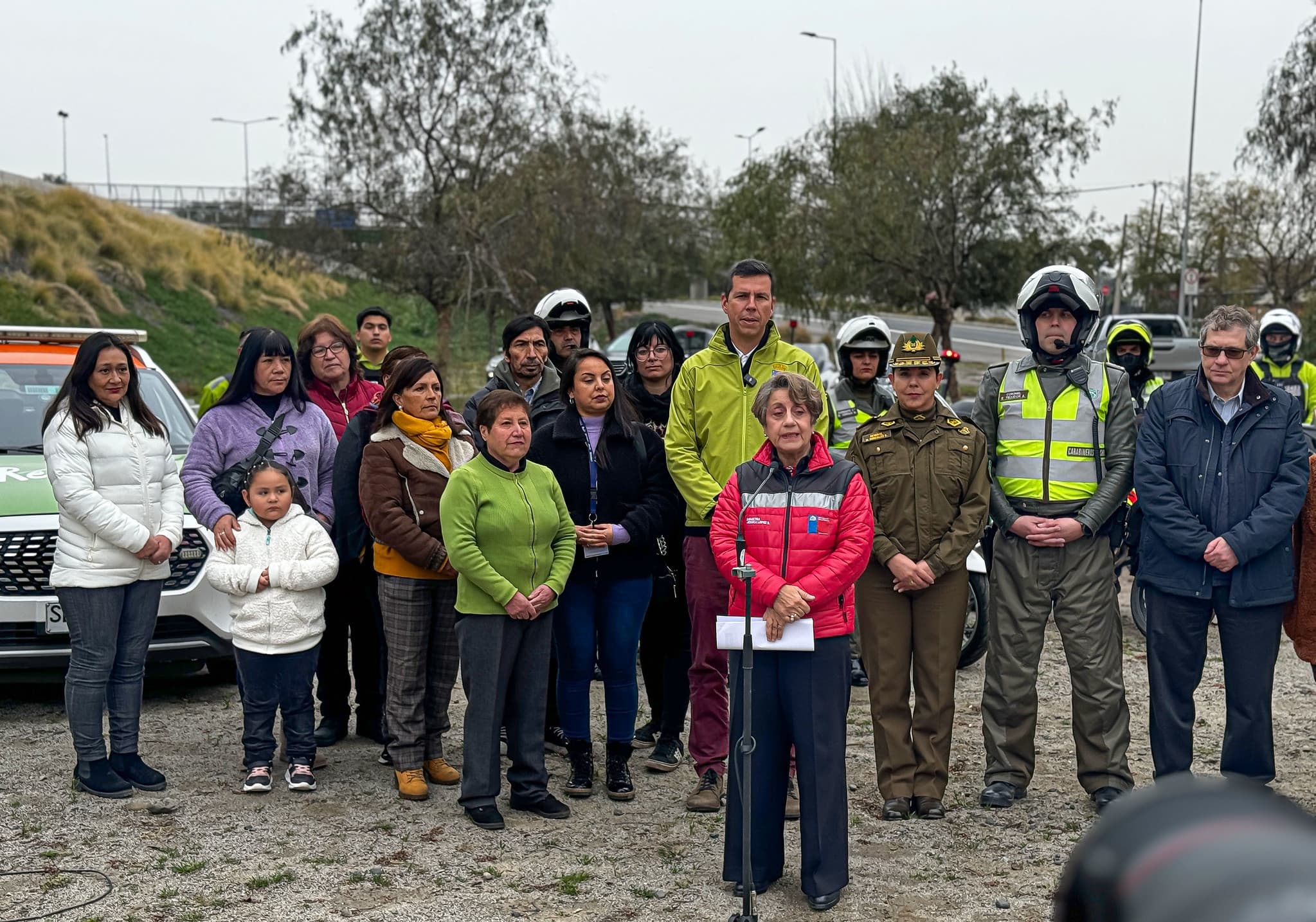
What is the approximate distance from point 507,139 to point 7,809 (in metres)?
21.4

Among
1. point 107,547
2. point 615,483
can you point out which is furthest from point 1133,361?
point 107,547

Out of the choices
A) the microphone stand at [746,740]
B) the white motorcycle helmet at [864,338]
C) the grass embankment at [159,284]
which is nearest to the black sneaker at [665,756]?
the microphone stand at [746,740]

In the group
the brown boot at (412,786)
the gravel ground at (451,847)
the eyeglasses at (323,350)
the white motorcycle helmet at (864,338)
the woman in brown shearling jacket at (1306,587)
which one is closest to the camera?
the gravel ground at (451,847)

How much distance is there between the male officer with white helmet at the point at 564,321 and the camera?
745 cm

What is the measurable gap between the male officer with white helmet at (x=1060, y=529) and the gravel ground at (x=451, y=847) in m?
0.30

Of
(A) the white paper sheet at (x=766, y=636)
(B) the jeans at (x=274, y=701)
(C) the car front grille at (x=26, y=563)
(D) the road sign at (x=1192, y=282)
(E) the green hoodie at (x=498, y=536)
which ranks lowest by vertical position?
(B) the jeans at (x=274, y=701)

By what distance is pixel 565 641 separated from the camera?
244 inches

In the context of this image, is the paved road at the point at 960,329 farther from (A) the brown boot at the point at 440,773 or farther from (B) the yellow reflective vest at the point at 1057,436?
(A) the brown boot at the point at 440,773

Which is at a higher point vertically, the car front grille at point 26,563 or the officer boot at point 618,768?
the car front grille at point 26,563

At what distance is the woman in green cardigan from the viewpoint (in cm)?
570

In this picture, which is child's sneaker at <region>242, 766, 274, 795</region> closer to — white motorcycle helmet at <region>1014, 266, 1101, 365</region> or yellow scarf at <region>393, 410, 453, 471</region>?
yellow scarf at <region>393, 410, 453, 471</region>

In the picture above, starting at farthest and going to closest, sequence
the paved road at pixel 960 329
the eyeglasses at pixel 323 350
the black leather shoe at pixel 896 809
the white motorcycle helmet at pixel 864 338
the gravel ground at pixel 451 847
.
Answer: the paved road at pixel 960 329 → the white motorcycle helmet at pixel 864 338 → the eyeglasses at pixel 323 350 → the black leather shoe at pixel 896 809 → the gravel ground at pixel 451 847

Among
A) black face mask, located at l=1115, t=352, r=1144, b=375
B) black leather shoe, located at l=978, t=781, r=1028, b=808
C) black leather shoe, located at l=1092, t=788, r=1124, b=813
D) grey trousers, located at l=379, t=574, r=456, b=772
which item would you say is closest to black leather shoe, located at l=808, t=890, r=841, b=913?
black leather shoe, located at l=978, t=781, r=1028, b=808

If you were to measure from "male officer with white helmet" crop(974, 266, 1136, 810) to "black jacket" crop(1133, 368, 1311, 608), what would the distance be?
8.8 inches
